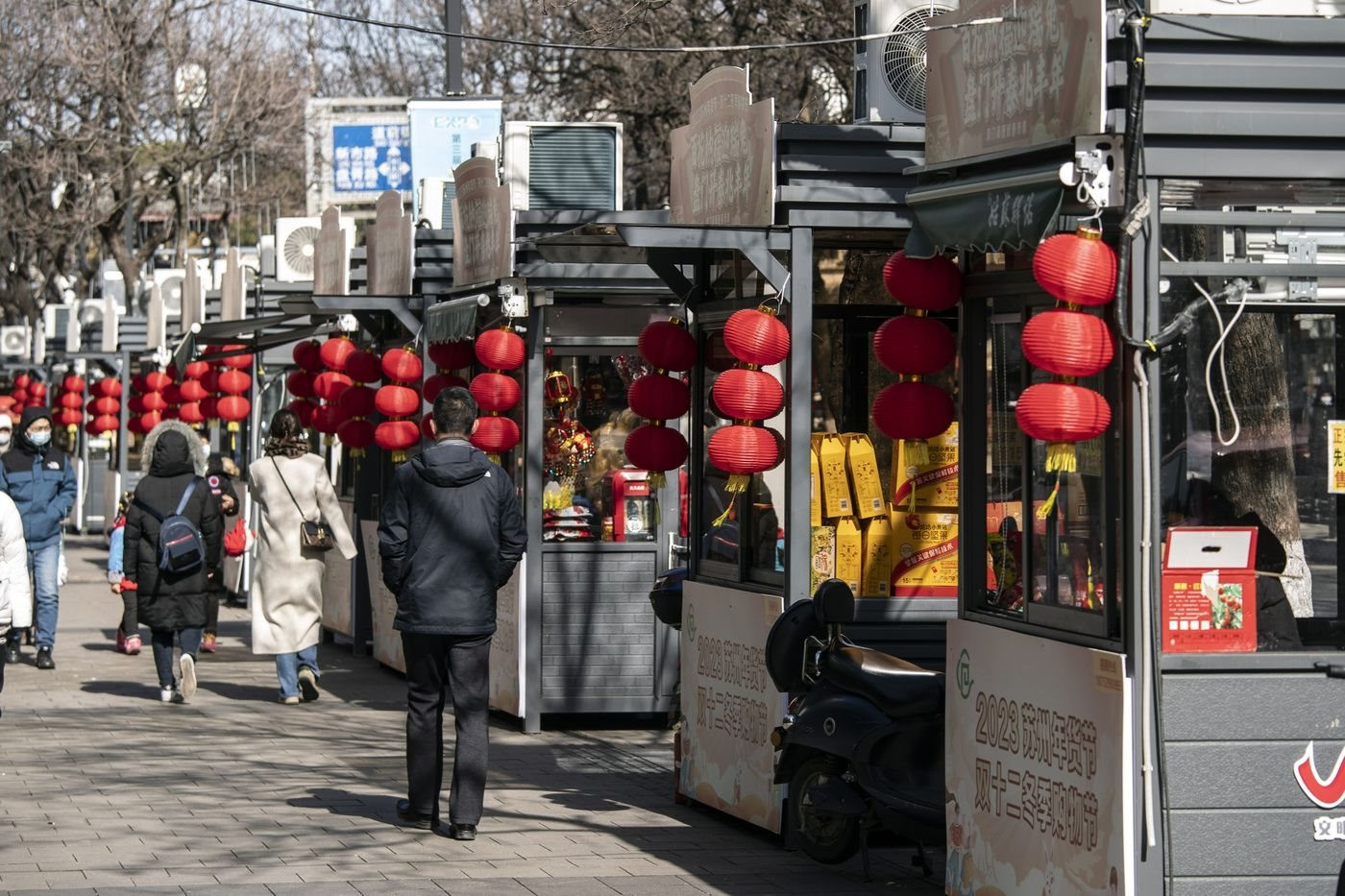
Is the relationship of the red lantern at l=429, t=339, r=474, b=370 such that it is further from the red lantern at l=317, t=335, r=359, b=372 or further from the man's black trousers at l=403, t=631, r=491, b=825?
the man's black trousers at l=403, t=631, r=491, b=825

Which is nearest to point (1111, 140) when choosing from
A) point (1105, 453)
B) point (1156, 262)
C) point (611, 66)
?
point (1156, 262)

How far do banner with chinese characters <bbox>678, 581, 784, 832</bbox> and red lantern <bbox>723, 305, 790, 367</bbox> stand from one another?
104cm

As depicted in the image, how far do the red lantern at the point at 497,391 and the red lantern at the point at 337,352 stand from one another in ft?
10.9

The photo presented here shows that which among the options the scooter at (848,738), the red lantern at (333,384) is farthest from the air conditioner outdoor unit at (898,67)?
the red lantern at (333,384)

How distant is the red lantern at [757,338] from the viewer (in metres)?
8.74

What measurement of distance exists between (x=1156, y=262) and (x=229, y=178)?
128ft

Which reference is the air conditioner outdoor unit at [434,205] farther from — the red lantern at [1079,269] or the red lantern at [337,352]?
the red lantern at [1079,269]

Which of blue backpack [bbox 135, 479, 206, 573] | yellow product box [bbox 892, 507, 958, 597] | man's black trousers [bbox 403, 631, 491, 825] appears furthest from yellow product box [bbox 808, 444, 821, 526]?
blue backpack [bbox 135, 479, 206, 573]

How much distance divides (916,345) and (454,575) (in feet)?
7.61

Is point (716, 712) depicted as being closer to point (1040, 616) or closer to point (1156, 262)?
point (1040, 616)

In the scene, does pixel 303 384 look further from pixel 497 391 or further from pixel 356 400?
pixel 497 391

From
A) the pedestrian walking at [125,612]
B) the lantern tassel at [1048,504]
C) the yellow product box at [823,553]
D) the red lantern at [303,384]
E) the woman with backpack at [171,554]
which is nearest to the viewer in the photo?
the lantern tassel at [1048,504]

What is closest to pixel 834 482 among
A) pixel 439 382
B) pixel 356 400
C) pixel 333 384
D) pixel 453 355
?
pixel 453 355

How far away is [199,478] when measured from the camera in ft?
47.3
